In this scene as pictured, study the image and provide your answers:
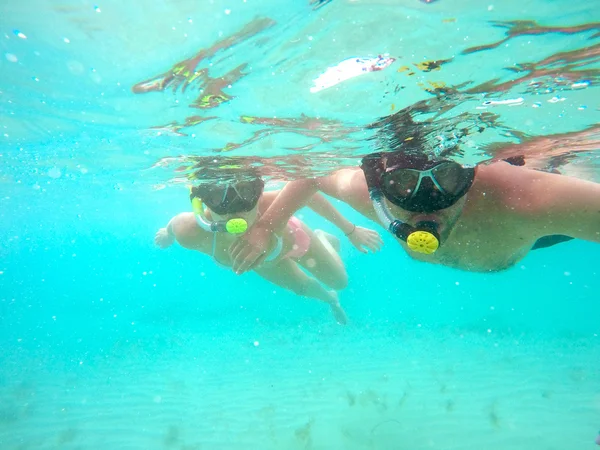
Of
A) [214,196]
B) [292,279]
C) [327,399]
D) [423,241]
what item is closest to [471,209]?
[423,241]

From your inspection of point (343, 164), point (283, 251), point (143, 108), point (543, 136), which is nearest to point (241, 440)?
point (283, 251)

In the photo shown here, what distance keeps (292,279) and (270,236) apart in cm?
590

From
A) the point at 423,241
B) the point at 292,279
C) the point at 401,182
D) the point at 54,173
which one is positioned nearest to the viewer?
the point at 423,241

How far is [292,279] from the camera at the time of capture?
1152 centimetres

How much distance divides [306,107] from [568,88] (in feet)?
14.2

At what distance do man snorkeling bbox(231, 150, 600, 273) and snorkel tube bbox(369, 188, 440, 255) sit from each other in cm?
1

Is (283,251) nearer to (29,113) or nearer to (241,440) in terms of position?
(241,440)

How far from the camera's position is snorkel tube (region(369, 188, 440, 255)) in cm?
389

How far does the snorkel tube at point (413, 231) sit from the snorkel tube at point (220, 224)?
8.81 ft

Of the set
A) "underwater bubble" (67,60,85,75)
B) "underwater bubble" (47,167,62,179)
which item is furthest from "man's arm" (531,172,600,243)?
"underwater bubble" (47,167,62,179)

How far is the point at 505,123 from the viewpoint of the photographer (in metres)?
6.90

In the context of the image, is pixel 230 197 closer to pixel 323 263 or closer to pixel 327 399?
pixel 323 263

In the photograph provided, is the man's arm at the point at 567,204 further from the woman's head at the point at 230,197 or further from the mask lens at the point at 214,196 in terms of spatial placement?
the mask lens at the point at 214,196

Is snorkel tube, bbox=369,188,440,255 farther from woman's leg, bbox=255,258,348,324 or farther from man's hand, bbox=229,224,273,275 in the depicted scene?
woman's leg, bbox=255,258,348,324
